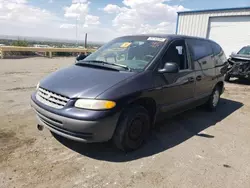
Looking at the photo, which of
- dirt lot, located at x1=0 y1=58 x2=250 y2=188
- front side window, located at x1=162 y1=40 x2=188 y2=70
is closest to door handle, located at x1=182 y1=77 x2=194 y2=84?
front side window, located at x1=162 y1=40 x2=188 y2=70

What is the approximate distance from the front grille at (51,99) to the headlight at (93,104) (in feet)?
0.67

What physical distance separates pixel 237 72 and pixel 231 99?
282cm

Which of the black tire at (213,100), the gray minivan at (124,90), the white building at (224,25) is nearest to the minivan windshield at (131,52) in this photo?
the gray minivan at (124,90)

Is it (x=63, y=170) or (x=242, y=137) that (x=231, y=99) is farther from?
(x=63, y=170)

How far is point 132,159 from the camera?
3014 mm

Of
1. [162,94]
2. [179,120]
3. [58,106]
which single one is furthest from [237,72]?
[58,106]

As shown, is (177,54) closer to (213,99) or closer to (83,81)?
(83,81)

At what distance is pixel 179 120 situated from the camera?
4.66m

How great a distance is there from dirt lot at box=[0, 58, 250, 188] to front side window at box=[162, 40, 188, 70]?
1277 mm

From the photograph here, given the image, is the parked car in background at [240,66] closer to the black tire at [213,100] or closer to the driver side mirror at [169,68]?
the black tire at [213,100]

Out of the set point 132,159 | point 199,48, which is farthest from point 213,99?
point 132,159

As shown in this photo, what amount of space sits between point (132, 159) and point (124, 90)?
994 mm

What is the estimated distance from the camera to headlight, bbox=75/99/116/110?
8.70ft

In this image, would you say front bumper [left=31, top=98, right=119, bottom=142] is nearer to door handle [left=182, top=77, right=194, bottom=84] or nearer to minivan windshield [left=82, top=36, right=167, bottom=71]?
minivan windshield [left=82, top=36, right=167, bottom=71]
